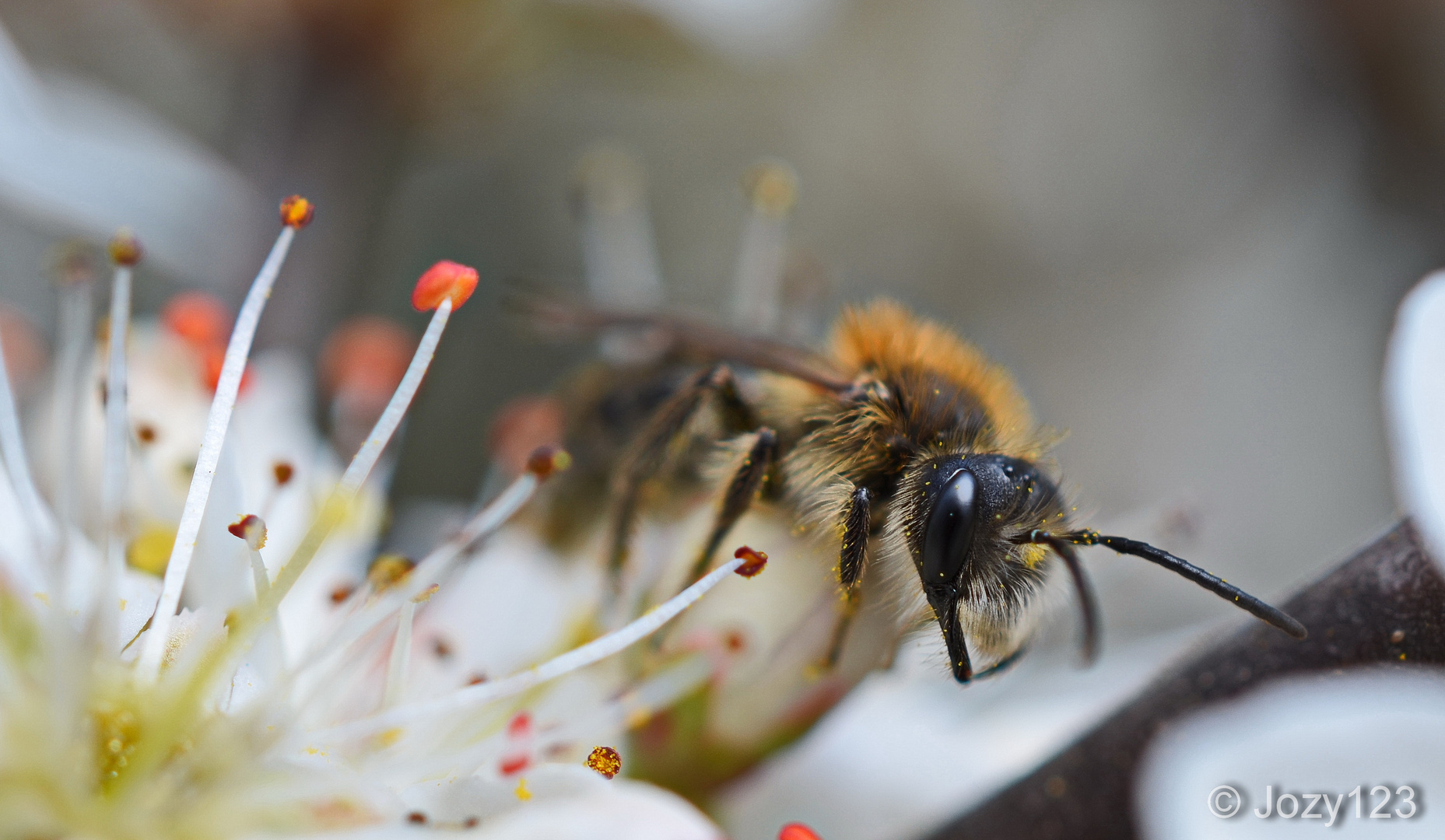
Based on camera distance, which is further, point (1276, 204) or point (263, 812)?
point (1276, 204)

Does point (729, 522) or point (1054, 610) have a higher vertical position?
point (729, 522)

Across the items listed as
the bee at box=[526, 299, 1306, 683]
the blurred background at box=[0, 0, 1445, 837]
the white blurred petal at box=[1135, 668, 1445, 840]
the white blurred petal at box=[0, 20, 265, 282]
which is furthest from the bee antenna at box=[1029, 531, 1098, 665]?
the white blurred petal at box=[0, 20, 265, 282]

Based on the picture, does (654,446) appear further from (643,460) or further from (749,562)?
(749,562)

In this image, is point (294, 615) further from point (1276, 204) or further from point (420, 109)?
point (1276, 204)

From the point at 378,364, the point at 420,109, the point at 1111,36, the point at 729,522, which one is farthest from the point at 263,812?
the point at 1111,36

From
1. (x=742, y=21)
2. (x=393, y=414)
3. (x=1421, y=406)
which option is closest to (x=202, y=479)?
(x=393, y=414)
